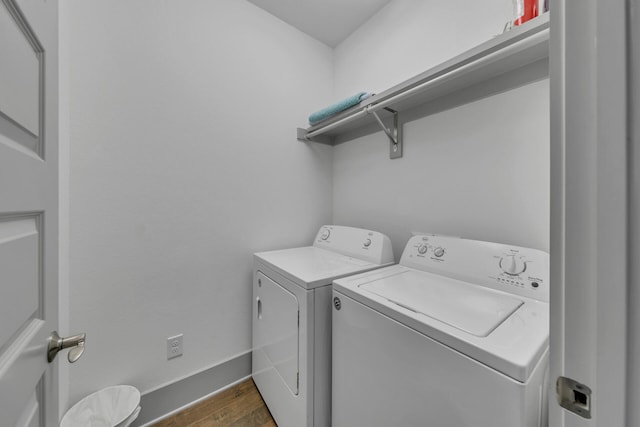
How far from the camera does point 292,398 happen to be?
1130 mm

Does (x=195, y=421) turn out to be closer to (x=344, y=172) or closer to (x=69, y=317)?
(x=69, y=317)

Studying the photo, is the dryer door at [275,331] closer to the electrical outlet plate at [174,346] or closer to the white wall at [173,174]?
the white wall at [173,174]

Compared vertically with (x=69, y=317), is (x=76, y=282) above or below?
above

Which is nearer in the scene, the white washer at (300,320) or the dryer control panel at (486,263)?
the dryer control panel at (486,263)

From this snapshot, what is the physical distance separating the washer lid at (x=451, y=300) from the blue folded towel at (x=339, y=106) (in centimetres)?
106

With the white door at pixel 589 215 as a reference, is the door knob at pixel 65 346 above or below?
below

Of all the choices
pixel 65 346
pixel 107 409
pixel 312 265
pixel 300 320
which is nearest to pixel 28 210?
pixel 65 346

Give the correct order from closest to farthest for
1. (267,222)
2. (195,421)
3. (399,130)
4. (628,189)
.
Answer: (628,189) < (195,421) < (399,130) < (267,222)

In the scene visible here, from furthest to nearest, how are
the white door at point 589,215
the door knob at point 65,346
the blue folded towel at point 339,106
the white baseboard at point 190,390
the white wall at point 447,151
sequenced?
the blue folded towel at point 339,106, the white baseboard at point 190,390, the white wall at point 447,151, the door knob at point 65,346, the white door at point 589,215

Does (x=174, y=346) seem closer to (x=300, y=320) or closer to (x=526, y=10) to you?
(x=300, y=320)

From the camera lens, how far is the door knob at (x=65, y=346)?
1.72 feet

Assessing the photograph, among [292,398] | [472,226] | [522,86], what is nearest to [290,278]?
[292,398]

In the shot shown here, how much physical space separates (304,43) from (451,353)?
2.23 metres

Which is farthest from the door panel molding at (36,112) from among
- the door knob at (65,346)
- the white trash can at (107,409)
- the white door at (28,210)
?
the white trash can at (107,409)
